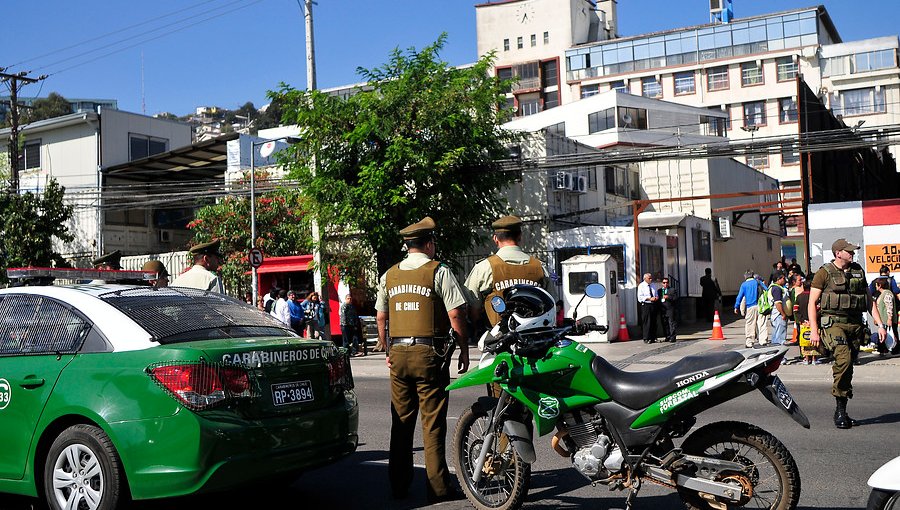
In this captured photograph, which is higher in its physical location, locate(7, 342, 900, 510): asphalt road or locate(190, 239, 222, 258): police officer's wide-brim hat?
locate(190, 239, 222, 258): police officer's wide-brim hat

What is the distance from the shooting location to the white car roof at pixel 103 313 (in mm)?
5324

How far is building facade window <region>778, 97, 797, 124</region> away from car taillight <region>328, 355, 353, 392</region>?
6494 centimetres

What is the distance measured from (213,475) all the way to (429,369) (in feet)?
5.49

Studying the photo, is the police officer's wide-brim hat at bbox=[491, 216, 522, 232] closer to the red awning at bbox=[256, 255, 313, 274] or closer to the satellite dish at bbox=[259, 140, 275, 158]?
the red awning at bbox=[256, 255, 313, 274]

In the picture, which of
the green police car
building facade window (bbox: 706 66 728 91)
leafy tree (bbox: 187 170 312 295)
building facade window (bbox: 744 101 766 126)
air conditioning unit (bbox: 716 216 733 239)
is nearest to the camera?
the green police car

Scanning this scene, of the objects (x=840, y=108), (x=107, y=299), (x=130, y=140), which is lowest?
(x=107, y=299)

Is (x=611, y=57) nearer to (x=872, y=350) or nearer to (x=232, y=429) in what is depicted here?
(x=872, y=350)

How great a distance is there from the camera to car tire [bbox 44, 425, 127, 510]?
198 inches

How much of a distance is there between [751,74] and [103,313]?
68.1 metres

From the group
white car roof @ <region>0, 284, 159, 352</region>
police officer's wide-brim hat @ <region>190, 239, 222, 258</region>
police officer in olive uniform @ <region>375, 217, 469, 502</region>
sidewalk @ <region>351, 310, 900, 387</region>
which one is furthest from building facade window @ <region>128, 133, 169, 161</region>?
police officer in olive uniform @ <region>375, 217, 469, 502</region>

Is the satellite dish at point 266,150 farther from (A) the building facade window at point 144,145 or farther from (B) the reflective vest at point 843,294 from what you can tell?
(B) the reflective vest at point 843,294

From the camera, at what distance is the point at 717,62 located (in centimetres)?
6838

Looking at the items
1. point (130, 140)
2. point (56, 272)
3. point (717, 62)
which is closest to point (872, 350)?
point (56, 272)

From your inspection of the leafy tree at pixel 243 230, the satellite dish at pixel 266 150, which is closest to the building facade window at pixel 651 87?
the satellite dish at pixel 266 150
